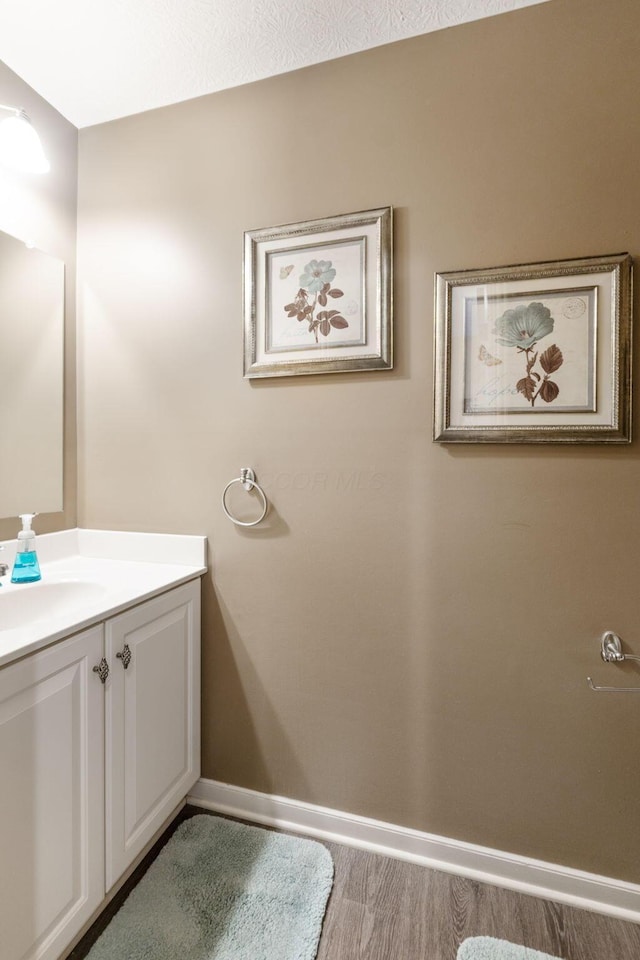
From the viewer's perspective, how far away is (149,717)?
54.1 inches

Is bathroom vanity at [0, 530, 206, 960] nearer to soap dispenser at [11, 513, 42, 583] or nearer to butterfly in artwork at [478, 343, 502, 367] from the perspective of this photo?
soap dispenser at [11, 513, 42, 583]

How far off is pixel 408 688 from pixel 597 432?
0.93m

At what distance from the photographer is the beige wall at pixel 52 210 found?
154 cm

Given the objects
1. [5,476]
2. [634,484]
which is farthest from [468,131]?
[5,476]

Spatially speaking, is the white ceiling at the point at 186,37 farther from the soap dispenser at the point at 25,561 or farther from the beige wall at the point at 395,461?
the soap dispenser at the point at 25,561

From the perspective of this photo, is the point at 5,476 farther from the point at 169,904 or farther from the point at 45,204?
the point at 169,904

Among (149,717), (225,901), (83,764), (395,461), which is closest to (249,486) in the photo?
(395,461)

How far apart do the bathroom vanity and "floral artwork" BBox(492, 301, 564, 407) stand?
1.20m

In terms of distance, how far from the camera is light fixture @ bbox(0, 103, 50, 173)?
1.36 metres

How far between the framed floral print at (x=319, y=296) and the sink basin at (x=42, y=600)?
87cm

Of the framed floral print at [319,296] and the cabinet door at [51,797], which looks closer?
the cabinet door at [51,797]

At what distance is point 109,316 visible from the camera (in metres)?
1.76

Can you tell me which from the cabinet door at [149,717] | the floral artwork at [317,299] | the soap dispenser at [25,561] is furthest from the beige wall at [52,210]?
the floral artwork at [317,299]

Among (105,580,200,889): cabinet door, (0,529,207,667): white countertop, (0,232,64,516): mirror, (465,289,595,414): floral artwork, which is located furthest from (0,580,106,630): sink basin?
(465,289,595,414): floral artwork
